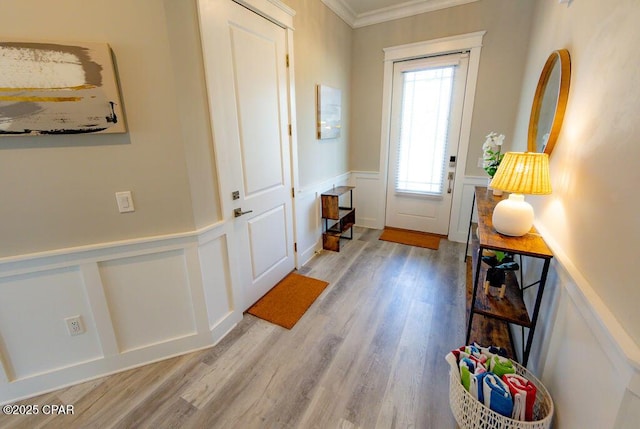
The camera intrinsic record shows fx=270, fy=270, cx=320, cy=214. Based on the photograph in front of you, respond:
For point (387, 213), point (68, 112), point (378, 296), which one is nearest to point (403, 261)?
point (378, 296)

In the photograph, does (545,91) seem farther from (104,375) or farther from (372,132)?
(104,375)

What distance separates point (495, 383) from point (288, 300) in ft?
5.25

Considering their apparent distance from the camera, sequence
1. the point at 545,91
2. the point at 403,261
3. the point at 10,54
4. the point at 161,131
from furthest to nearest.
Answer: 1. the point at 403,261
2. the point at 545,91
3. the point at 161,131
4. the point at 10,54

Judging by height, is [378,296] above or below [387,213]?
below

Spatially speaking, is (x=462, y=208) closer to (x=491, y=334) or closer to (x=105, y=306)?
(x=491, y=334)

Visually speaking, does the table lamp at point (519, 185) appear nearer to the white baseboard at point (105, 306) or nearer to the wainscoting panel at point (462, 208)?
the white baseboard at point (105, 306)

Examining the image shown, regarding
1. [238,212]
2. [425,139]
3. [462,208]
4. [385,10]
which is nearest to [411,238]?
[462,208]

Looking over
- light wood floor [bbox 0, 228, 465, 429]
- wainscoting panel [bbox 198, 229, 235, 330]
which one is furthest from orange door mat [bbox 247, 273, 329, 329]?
wainscoting panel [bbox 198, 229, 235, 330]

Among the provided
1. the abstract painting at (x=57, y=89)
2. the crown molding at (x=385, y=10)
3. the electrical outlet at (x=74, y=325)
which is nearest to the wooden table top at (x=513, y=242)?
the abstract painting at (x=57, y=89)

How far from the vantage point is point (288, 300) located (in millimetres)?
2381

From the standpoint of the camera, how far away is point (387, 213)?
4.01m

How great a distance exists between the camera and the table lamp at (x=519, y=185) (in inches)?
52.0

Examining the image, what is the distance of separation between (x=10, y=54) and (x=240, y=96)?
1098 millimetres

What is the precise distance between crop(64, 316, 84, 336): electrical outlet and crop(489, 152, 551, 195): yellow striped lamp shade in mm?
2448
